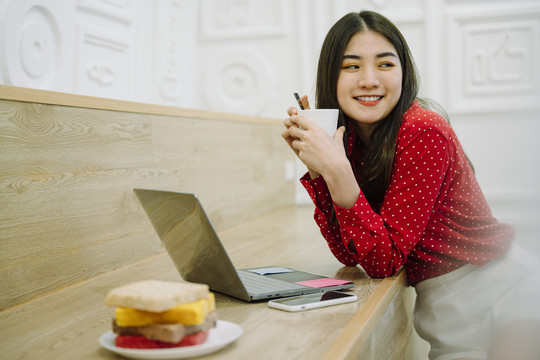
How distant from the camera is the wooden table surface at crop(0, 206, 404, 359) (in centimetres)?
75

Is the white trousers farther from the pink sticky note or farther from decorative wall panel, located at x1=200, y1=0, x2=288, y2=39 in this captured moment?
Answer: decorative wall panel, located at x1=200, y1=0, x2=288, y2=39

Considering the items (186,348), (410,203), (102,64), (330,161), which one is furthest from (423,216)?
(102,64)

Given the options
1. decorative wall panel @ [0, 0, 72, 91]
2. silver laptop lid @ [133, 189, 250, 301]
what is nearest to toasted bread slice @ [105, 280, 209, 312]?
silver laptop lid @ [133, 189, 250, 301]

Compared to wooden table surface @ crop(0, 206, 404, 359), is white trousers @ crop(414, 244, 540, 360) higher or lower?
lower

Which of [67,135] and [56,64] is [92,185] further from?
[56,64]

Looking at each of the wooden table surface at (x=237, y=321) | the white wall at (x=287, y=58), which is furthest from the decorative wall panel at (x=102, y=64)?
the wooden table surface at (x=237, y=321)

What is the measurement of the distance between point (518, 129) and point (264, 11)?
1.29 metres

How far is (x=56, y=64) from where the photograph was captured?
1822 millimetres

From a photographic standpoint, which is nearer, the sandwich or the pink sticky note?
the sandwich

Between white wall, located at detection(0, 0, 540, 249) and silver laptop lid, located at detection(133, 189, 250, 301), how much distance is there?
99 centimetres

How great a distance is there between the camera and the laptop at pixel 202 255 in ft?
2.88

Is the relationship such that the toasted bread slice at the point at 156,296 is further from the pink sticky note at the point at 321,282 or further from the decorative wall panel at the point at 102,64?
the decorative wall panel at the point at 102,64

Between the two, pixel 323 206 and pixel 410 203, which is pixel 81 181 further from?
pixel 410 203

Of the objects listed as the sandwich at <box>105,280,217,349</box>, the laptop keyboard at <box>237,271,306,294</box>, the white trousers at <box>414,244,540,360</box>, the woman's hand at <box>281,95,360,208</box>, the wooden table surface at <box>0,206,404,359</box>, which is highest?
the woman's hand at <box>281,95,360,208</box>
